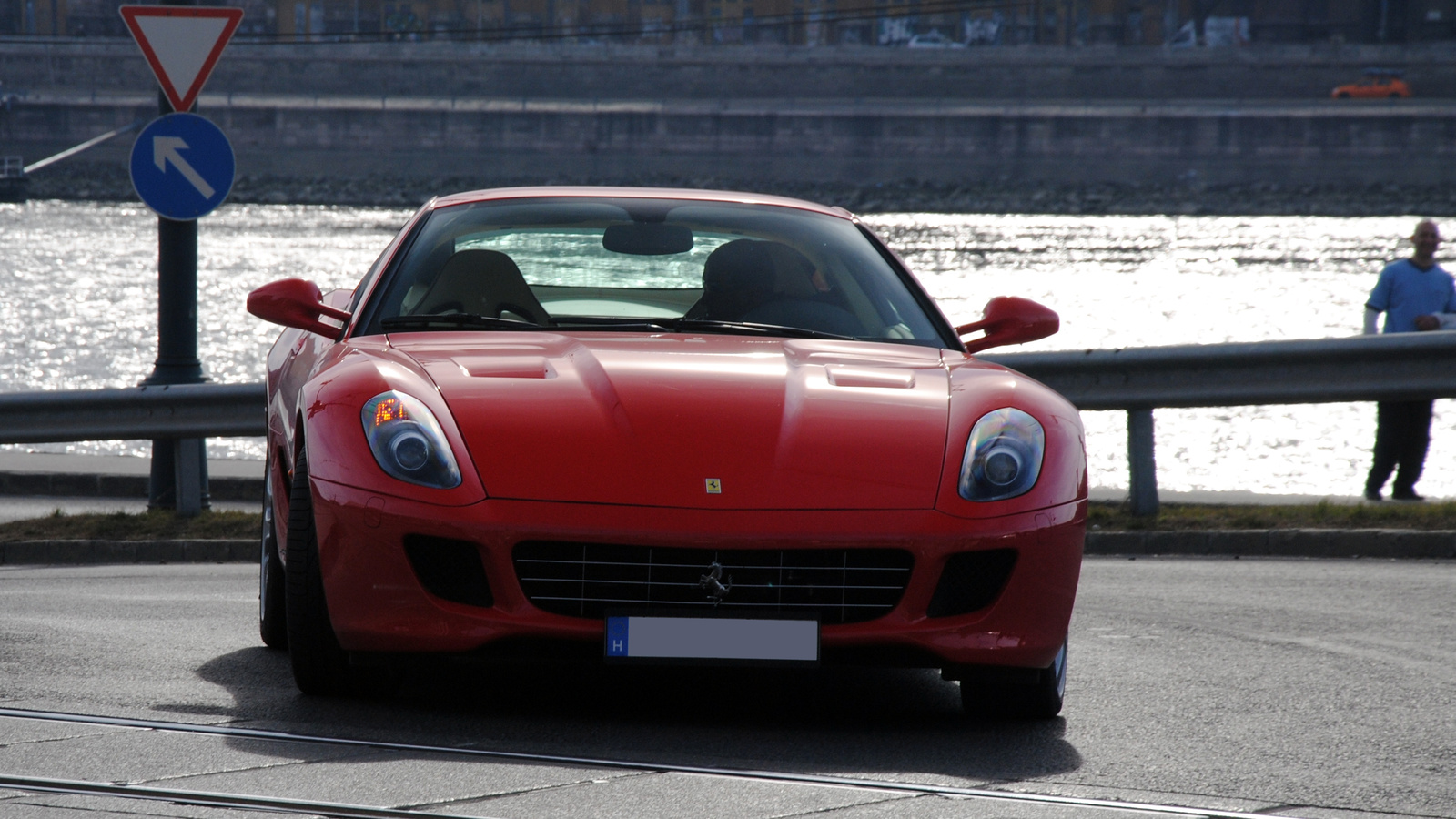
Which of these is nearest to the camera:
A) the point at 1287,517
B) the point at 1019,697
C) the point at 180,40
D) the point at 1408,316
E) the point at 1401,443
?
the point at 1019,697

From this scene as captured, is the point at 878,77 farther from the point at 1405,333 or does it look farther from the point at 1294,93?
the point at 1405,333

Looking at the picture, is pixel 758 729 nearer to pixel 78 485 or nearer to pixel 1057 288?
pixel 78 485

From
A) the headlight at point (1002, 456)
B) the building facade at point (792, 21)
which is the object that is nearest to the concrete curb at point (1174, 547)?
the headlight at point (1002, 456)

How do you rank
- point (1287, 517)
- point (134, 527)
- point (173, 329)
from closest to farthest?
point (1287, 517) < point (134, 527) < point (173, 329)

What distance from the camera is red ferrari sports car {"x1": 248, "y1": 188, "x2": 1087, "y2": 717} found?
355 centimetres

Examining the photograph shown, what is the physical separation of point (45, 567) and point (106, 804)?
5083 millimetres

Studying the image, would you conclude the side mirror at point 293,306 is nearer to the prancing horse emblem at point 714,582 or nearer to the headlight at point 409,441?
the headlight at point 409,441

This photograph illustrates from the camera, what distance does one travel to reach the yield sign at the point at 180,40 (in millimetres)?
8773

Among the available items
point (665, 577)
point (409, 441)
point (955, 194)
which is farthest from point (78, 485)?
point (955, 194)

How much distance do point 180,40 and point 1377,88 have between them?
256 feet

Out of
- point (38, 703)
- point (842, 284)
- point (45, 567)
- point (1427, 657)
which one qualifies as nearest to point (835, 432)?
point (842, 284)

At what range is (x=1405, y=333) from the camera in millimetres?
8422

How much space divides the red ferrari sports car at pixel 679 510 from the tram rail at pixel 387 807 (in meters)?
0.23

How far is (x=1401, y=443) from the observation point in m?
9.77
